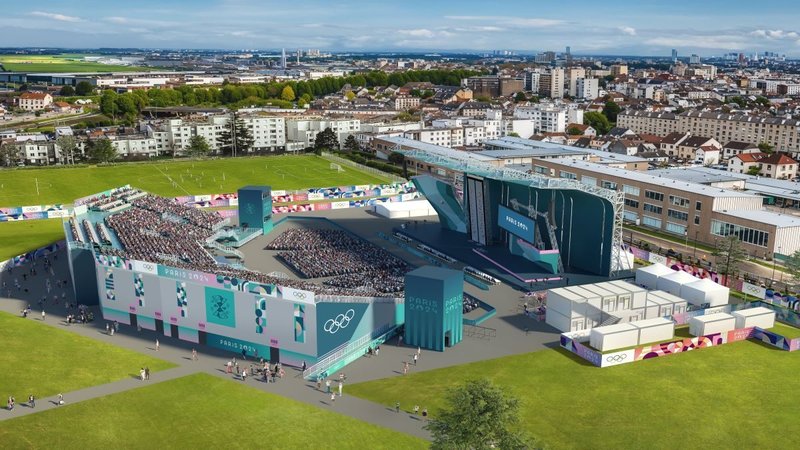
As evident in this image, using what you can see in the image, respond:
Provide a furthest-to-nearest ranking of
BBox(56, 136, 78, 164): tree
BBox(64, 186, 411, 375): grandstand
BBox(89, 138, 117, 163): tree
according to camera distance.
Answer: BBox(56, 136, 78, 164): tree, BBox(89, 138, 117, 163): tree, BBox(64, 186, 411, 375): grandstand

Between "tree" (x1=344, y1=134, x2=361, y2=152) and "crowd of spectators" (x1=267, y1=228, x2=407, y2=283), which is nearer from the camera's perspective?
"crowd of spectators" (x1=267, y1=228, x2=407, y2=283)

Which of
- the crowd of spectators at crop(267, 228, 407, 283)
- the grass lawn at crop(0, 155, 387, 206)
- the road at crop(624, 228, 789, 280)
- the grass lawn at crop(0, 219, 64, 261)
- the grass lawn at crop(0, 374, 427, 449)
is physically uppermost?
→ the grass lawn at crop(0, 155, 387, 206)

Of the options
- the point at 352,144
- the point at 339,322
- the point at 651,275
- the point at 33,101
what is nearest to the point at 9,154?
the point at 352,144

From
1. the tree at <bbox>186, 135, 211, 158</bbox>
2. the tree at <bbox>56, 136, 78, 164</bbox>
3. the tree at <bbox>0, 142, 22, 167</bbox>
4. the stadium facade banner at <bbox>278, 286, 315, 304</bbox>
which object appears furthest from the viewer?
the tree at <bbox>186, 135, 211, 158</bbox>

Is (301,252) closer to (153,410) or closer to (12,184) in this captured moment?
(153,410)

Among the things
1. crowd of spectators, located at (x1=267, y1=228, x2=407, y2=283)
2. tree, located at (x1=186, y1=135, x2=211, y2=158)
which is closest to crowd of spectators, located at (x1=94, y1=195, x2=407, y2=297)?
crowd of spectators, located at (x1=267, y1=228, x2=407, y2=283)

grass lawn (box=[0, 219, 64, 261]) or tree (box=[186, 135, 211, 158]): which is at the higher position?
tree (box=[186, 135, 211, 158])

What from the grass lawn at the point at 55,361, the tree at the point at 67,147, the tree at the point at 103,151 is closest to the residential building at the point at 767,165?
the grass lawn at the point at 55,361

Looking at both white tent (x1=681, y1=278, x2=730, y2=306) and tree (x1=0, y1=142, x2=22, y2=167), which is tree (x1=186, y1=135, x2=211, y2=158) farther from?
white tent (x1=681, y1=278, x2=730, y2=306)
